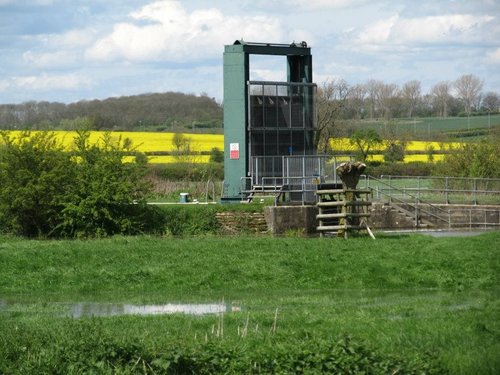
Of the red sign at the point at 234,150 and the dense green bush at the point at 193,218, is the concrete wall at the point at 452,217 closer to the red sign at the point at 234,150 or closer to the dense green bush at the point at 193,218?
the red sign at the point at 234,150

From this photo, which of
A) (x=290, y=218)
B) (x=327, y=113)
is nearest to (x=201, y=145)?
(x=327, y=113)

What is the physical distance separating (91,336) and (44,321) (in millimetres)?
3806

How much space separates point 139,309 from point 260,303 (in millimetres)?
2582

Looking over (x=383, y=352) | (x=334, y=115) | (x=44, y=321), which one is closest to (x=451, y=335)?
(x=383, y=352)

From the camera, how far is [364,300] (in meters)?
21.9

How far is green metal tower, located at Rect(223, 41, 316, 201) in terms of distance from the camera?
150 feet

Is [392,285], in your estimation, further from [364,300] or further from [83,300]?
[83,300]

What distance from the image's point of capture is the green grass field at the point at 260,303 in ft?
45.8

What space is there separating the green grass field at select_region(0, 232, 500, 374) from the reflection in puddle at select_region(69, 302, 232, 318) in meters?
0.55

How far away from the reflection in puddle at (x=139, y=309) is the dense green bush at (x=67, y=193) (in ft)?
46.1

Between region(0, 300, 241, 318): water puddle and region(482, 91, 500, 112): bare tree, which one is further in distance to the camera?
region(482, 91, 500, 112): bare tree

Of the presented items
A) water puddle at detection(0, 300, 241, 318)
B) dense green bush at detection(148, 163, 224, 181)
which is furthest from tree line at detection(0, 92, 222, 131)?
water puddle at detection(0, 300, 241, 318)

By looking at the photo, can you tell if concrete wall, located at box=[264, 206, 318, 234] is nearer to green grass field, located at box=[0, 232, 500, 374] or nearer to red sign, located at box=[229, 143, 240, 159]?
green grass field, located at box=[0, 232, 500, 374]

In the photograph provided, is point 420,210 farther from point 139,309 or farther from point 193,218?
point 139,309
